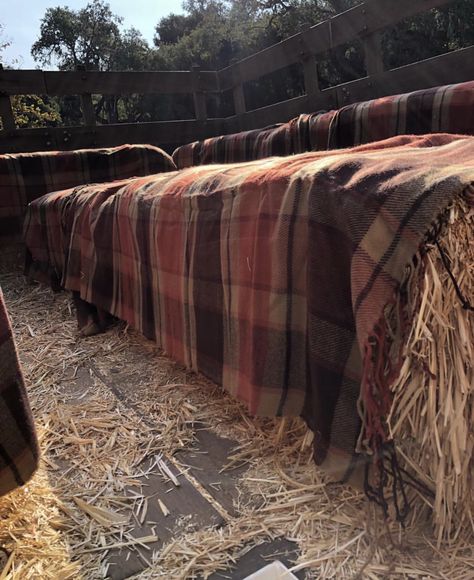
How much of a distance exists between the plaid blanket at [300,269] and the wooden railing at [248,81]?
170cm

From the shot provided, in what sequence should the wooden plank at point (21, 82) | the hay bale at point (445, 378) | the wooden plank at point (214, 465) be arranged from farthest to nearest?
1. the wooden plank at point (21, 82)
2. the wooden plank at point (214, 465)
3. the hay bale at point (445, 378)

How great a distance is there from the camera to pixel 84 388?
187 cm

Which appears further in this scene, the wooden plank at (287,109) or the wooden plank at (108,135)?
the wooden plank at (108,135)

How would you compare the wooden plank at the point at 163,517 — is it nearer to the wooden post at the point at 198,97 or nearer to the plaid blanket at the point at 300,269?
the plaid blanket at the point at 300,269

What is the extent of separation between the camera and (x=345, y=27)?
3168 millimetres

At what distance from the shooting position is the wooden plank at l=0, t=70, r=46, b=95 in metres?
4.07

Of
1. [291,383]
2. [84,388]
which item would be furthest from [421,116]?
[84,388]

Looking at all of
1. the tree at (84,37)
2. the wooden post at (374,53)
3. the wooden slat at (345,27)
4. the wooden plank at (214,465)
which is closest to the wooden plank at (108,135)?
the wooden slat at (345,27)

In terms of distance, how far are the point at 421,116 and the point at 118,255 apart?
1.38 meters

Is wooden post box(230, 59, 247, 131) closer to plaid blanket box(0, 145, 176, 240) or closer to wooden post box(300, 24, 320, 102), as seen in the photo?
plaid blanket box(0, 145, 176, 240)

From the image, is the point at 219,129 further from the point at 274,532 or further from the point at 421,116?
the point at 274,532

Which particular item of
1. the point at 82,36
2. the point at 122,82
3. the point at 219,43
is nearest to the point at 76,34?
the point at 82,36

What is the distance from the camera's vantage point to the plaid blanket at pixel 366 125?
6.90 feet

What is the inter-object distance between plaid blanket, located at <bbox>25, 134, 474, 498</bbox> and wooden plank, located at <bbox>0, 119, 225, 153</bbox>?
→ 9.19 feet
